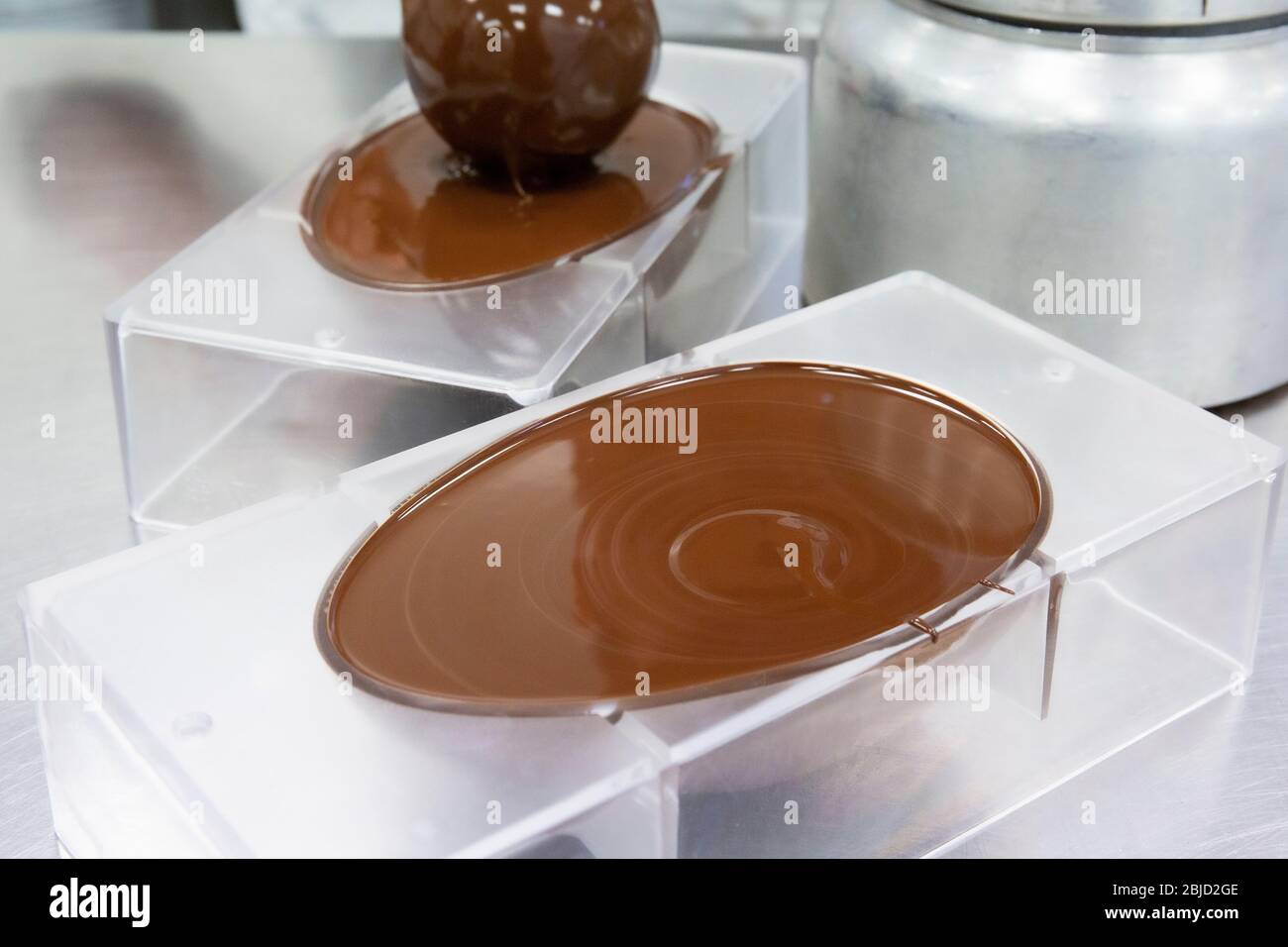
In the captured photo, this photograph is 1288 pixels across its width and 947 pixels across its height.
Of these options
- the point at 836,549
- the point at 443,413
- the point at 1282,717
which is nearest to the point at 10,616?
the point at 443,413

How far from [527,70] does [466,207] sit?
0.23 feet

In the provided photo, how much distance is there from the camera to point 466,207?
75cm

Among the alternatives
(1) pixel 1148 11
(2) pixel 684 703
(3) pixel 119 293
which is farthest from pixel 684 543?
(3) pixel 119 293

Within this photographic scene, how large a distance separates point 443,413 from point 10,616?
181mm

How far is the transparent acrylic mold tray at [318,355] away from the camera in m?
0.64

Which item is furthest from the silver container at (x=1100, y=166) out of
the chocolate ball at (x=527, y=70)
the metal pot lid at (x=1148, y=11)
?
the chocolate ball at (x=527, y=70)

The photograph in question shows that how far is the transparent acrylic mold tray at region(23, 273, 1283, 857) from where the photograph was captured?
1.44 feet

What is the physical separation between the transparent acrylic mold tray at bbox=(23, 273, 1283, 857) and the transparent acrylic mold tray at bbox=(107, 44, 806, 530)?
0.05 m

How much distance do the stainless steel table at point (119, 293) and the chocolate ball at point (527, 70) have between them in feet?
0.69

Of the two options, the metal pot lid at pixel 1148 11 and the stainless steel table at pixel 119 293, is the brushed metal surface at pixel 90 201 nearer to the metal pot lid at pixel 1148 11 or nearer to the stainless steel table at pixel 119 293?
the stainless steel table at pixel 119 293

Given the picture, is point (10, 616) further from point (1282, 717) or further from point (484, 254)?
point (1282, 717)

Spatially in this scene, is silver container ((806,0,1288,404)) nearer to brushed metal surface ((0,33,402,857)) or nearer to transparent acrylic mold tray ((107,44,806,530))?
transparent acrylic mold tray ((107,44,806,530))

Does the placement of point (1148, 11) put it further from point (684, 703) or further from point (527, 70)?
point (684, 703)
